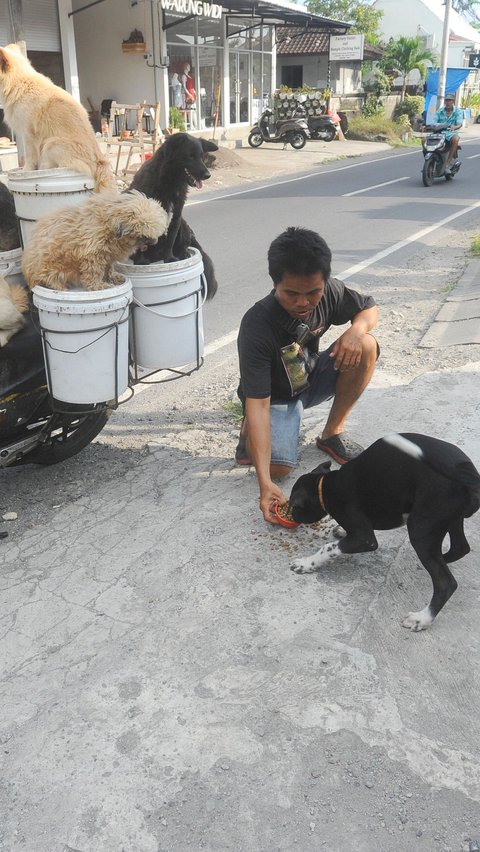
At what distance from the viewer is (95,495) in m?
3.44

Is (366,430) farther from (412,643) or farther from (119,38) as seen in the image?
(119,38)

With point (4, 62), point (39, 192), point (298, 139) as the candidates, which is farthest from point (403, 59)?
point (39, 192)

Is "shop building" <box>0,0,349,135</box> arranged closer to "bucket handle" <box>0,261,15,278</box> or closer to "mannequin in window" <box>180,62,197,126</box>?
"mannequin in window" <box>180,62,197,126</box>

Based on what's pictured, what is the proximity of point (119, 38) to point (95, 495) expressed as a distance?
2042 cm

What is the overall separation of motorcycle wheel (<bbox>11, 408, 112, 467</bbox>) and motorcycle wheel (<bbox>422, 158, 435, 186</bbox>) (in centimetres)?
1310

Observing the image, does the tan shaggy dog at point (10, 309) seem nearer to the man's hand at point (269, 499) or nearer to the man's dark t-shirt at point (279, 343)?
the man's dark t-shirt at point (279, 343)

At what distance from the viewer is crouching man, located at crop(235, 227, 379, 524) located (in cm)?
288

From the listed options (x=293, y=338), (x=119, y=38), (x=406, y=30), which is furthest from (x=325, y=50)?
(x=293, y=338)

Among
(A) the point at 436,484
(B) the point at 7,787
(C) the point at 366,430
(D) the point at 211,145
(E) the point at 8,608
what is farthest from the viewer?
(D) the point at 211,145

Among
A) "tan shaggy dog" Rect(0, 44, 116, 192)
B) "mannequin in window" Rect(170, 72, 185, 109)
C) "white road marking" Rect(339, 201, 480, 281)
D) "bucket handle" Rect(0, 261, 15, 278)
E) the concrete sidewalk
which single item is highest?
"mannequin in window" Rect(170, 72, 185, 109)

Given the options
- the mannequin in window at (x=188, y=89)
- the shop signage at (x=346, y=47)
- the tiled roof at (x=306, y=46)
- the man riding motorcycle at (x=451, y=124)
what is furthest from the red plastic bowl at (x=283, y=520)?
the tiled roof at (x=306, y=46)

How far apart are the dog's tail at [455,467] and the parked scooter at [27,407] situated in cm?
135

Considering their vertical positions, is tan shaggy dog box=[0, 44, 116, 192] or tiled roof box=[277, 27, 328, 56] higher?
tiled roof box=[277, 27, 328, 56]

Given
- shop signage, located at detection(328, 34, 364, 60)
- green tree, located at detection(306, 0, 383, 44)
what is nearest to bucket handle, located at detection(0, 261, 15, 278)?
shop signage, located at detection(328, 34, 364, 60)
